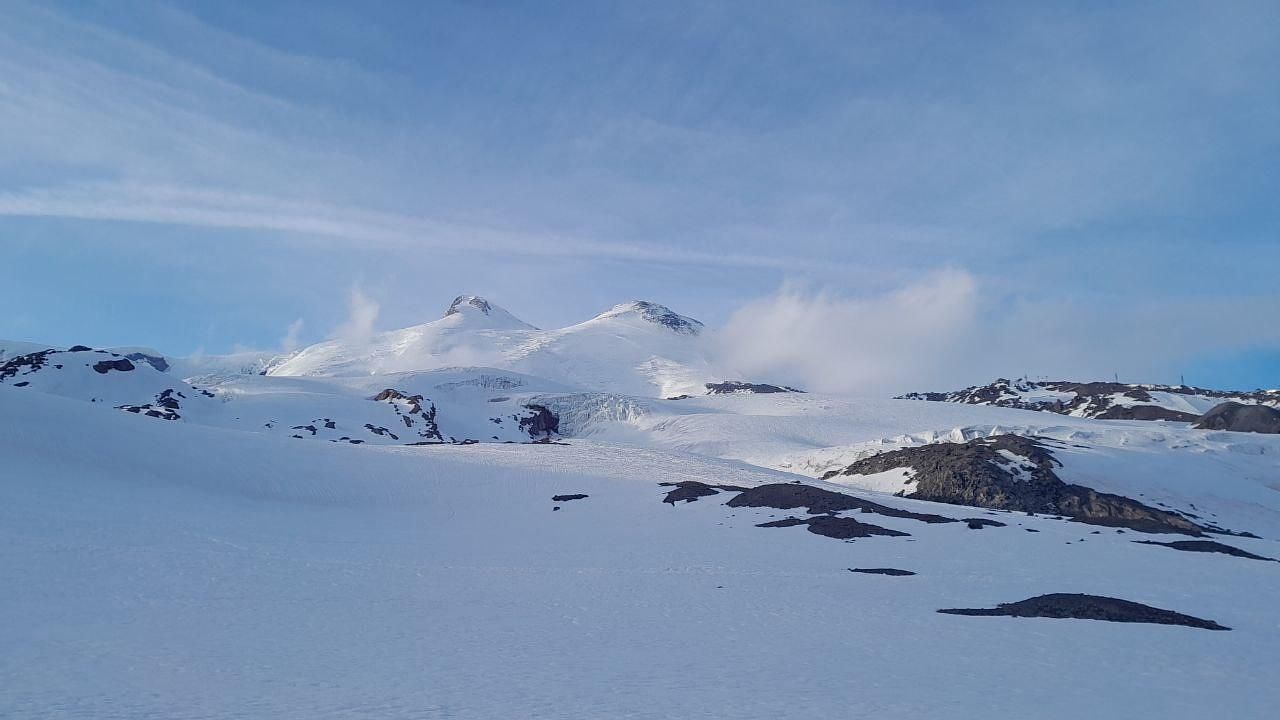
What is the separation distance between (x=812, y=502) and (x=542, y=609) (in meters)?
28.2

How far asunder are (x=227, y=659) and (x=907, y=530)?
112ft

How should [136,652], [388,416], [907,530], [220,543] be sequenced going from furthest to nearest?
[388,416]
[907,530]
[220,543]
[136,652]

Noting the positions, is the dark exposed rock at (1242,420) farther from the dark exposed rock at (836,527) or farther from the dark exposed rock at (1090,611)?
the dark exposed rock at (1090,611)

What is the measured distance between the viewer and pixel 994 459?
6731 centimetres

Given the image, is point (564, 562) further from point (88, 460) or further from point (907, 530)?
point (88, 460)

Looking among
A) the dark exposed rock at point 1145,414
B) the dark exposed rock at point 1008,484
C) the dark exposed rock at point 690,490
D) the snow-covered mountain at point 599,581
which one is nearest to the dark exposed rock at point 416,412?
the snow-covered mountain at point 599,581

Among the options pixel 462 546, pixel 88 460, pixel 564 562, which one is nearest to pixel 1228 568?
pixel 564 562

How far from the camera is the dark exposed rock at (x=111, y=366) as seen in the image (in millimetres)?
96312

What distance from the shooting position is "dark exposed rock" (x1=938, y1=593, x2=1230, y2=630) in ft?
69.0

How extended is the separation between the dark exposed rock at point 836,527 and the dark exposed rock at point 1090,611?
555 inches

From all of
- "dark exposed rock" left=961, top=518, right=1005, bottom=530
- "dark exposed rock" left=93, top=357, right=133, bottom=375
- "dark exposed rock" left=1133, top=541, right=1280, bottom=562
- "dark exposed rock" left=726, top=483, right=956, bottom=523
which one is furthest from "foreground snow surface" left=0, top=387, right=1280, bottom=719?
"dark exposed rock" left=93, top=357, right=133, bottom=375

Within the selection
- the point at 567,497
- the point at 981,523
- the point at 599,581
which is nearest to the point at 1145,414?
the point at 981,523

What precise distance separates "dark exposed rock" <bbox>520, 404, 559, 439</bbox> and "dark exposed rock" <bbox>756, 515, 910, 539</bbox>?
109m

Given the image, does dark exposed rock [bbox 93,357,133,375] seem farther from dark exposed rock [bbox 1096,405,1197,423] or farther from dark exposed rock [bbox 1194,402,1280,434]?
dark exposed rock [bbox 1096,405,1197,423]
